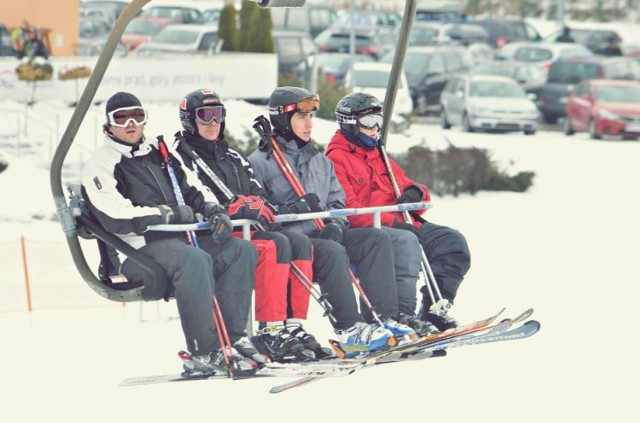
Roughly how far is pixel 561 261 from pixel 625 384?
19.6 feet

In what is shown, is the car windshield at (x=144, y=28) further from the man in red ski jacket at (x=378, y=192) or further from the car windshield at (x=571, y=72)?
the man in red ski jacket at (x=378, y=192)

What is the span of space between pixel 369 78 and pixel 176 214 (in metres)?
20.8

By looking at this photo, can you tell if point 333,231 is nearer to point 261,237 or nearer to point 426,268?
point 261,237

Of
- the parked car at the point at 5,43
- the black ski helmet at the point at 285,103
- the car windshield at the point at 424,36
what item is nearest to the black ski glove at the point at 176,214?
the black ski helmet at the point at 285,103

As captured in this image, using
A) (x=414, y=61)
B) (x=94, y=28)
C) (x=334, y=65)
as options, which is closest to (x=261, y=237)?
(x=334, y=65)

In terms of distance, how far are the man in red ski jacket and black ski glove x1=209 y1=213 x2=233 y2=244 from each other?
4.30 ft

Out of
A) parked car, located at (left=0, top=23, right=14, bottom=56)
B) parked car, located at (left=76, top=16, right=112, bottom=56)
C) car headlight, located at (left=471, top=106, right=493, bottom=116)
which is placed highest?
parked car, located at (left=0, top=23, right=14, bottom=56)

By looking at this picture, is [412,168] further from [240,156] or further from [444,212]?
[240,156]

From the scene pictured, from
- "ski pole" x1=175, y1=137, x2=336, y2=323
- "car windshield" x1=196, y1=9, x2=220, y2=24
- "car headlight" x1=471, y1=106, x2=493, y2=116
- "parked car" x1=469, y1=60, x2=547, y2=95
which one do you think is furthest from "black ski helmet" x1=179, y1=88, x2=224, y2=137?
"car windshield" x1=196, y1=9, x2=220, y2=24

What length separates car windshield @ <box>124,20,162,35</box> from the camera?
1495 inches

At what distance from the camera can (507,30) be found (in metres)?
49.0

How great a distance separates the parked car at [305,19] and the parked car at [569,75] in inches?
356

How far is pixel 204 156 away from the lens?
8852 mm

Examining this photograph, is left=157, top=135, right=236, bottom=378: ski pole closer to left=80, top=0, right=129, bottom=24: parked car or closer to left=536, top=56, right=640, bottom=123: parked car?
left=536, top=56, right=640, bottom=123: parked car
